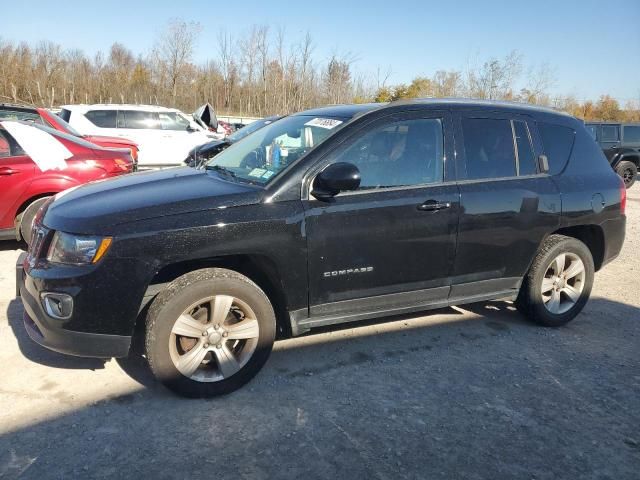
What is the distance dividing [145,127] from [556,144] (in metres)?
12.4

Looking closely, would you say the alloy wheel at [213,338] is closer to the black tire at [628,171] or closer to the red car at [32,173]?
the red car at [32,173]

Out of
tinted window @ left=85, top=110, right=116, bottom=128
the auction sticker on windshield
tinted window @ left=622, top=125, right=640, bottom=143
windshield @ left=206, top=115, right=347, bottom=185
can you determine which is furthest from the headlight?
tinted window @ left=622, top=125, right=640, bottom=143

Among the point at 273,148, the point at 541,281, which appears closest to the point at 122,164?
the point at 273,148

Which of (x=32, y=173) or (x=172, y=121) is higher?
(x=172, y=121)

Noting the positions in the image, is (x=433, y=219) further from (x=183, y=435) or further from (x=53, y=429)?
(x=53, y=429)

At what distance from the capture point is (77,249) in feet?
9.53

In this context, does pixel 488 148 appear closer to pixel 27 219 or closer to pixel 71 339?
pixel 71 339

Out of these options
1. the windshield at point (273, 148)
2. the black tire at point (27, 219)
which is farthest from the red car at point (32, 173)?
the windshield at point (273, 148)

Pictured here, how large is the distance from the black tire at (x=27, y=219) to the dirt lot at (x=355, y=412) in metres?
1.83

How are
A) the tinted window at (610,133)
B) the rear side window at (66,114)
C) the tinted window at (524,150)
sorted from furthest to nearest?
1. the tinted window at (610,133)
2. the rear side window at (66,114)
3. the tinted window at (524,150)

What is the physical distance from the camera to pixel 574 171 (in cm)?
436

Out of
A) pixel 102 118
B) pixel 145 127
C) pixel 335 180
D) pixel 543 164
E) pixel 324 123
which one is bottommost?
pixel 335 180

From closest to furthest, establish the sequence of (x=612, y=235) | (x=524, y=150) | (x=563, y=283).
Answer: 1. (x=524, y=150)
2. (x=563, y=283)
3. (x=612, y=235)

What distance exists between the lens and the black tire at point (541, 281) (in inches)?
167
